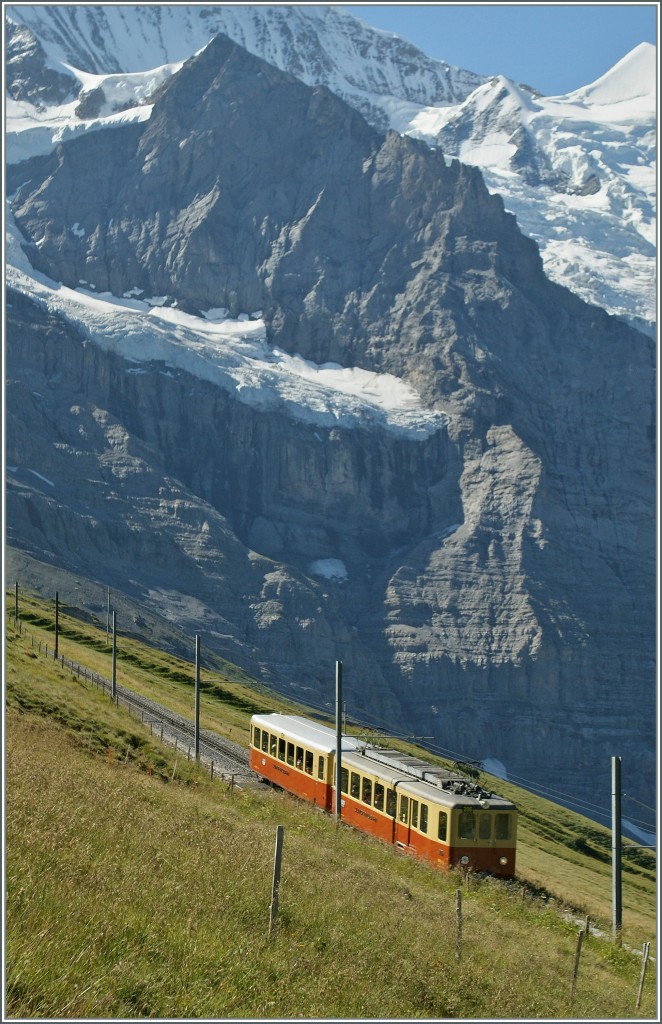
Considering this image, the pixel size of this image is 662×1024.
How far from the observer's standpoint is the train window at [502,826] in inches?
1258

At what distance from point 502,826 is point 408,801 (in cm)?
267

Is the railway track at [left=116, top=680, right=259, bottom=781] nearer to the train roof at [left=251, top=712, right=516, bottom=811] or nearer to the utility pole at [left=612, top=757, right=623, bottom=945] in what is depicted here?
the train roof at [left=251, top=712, right=516, bottom=811]

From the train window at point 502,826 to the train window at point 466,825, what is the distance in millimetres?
955

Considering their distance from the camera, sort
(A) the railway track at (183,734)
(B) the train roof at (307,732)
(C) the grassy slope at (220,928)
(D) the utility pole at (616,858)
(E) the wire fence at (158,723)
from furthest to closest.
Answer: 1. (A) the railway track at (183,734)
2. (E) the wire fence at (158,723)
3. (B) the train roof at (307,732)
4. (D) the utility pole at (616,858)
5. (C) the grassy slope at (220,928)

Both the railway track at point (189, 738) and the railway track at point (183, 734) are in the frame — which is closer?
the railway track at point (183, 734)

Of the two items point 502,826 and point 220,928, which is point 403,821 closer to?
point 502,826

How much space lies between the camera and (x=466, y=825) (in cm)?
3119

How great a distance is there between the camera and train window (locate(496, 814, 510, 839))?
31.9 m

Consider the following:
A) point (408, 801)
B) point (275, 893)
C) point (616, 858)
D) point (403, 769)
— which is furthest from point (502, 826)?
point (275, 893)

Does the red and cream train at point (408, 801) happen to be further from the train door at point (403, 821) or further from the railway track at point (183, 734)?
the railway track at point (183, 734)

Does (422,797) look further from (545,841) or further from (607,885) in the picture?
(545,841)

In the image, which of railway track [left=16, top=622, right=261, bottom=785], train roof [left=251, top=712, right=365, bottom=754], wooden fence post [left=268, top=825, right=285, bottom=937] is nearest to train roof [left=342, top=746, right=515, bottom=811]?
train roof [left=251, top=712, right=365, bottom=754]

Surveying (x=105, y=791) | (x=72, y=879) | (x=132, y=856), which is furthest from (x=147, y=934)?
(x=105, y=791)

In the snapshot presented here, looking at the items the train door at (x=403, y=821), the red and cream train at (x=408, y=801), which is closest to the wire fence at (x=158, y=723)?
the red and cream train at (x=408, y=801)
